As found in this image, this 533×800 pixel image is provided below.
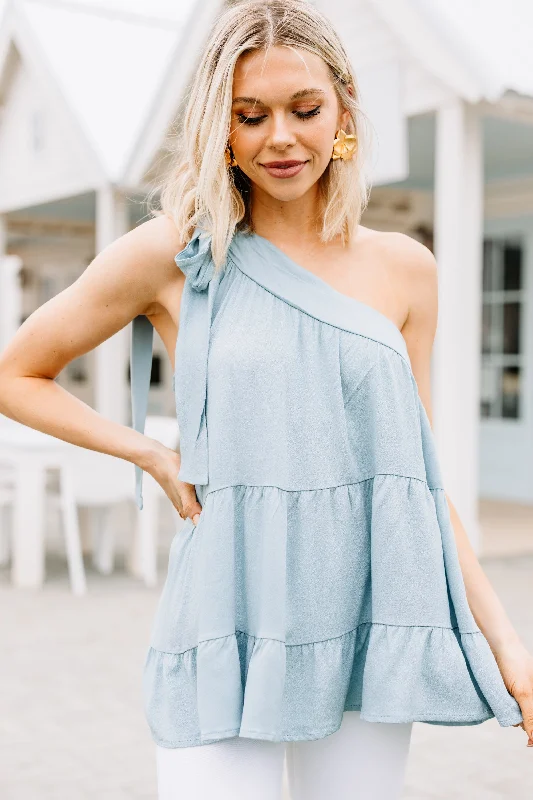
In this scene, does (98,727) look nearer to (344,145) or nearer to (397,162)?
(344,145)

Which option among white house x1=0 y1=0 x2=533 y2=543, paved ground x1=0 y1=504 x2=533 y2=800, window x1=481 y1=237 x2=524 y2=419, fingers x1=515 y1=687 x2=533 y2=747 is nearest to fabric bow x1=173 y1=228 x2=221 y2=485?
fingers x1=515 y1=687 x2=533 y2=747

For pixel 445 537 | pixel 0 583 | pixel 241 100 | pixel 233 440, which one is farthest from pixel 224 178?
pixel 0 583

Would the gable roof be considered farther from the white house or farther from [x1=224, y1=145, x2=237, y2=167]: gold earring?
[x1=224, y1=145, x2=237, y2=167]: gold earring

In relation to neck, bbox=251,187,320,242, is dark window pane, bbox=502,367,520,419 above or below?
below

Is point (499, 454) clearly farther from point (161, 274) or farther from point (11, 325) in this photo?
point (161, 274)

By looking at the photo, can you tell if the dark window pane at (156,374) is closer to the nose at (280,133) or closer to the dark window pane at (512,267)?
the dark window pane at (512,267)

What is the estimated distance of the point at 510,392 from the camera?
984 cm

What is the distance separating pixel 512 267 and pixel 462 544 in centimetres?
845

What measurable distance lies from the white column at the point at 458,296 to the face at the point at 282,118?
16.0 ft

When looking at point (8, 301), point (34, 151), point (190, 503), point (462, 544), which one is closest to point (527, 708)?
point (462, 544)

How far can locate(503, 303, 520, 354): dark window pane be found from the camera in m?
9.71

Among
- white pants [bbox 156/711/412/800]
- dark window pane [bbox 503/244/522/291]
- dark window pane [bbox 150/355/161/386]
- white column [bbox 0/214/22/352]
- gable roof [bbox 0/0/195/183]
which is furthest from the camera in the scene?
dark window pane [bbox 150/355/161/386]

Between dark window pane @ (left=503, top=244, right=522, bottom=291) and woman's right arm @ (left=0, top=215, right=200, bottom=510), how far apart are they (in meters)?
8.47

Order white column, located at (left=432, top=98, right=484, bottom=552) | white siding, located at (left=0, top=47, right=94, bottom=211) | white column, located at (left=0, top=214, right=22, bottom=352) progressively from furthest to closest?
white siding, located at (left=0, top=47, right=94, bottom=211) → white column, located at (left=0, top=214, right=22, bottom=352) → white column, located at (left=432, top=98, right=484, bottom=552)
